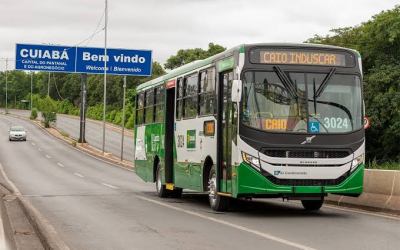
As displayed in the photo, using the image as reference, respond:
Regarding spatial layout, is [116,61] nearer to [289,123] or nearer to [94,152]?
[94,152]

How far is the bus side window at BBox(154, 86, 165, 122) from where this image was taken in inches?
792

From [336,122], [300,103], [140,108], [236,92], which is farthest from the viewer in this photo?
[140,108]

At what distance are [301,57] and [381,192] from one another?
12.2 feet

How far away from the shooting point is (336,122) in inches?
548

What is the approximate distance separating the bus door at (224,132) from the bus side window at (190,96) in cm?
180

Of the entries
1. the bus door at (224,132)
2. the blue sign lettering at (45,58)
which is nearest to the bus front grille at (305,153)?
the bus door at (224,132)

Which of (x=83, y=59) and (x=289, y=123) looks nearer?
(x=289, y=123)

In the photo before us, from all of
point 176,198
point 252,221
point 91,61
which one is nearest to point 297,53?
point 252,221

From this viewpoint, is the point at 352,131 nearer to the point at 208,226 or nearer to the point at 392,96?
the point at 208,226

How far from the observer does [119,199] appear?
2012 centimetres

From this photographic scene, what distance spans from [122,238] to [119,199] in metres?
9.09

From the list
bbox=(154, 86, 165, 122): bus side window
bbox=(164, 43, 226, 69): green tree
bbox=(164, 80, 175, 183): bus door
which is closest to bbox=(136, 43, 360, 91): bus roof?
bbox=(154, 86, 165, 122): bus side window

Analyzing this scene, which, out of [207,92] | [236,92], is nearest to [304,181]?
[236,92]

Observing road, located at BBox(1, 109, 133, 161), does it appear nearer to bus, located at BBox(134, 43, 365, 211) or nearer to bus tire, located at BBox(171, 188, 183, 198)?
bus tire, located at BBox(171, 188, 183, 198)
